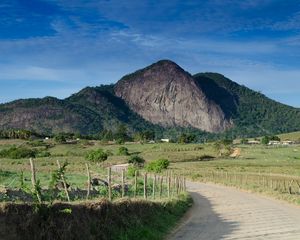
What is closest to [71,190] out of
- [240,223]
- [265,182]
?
[240,223]

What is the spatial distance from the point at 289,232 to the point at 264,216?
19.7 ft

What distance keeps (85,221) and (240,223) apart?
10015mm

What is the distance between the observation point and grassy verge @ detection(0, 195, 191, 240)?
1258 cm

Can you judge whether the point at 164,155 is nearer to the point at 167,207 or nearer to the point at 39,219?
the point at 167,207

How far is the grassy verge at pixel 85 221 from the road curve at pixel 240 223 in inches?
51.0

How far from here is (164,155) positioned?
404 ft

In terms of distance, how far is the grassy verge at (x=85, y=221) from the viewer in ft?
41.3

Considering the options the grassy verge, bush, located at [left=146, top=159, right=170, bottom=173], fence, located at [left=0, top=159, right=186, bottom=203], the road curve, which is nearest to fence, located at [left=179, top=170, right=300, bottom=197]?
bush, located at [left=146, top=159, right=170, bottom=173]

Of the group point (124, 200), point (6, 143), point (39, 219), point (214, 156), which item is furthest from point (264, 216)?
point (6, 143)

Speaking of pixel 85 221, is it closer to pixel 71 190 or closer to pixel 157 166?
pixel 71 190

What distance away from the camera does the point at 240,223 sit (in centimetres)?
2302

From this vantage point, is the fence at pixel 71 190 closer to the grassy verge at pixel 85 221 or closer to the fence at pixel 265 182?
the grassy verge at pixel 85 221

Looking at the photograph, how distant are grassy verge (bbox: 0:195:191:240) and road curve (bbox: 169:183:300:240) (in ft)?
4.25

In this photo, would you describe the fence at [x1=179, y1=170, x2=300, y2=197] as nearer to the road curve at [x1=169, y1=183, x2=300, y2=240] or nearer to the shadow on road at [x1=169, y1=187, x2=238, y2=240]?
the road curve at [x1=169, y1=183, x2=300, y2=240]
